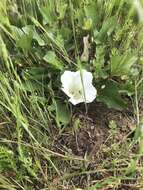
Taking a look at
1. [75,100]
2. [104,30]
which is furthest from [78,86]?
[104,30]

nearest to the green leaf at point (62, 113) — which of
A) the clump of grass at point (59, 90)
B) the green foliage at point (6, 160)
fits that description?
the clump of grass at point (59, 90)

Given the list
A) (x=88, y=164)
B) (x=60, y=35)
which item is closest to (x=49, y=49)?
(x=60, y=35)

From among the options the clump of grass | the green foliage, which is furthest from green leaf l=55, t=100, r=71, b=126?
the green foliage

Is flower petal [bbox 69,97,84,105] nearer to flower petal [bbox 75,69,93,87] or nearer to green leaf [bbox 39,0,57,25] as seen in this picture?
flower petal [bbox 75,69,93,87]

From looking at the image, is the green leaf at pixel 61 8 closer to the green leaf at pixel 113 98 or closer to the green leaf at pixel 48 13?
the green leaf at pixel 48 13

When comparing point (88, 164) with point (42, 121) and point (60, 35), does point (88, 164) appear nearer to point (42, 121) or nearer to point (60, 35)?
point (42, 121)

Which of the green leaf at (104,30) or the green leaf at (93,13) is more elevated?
the green leaf at (93,13)

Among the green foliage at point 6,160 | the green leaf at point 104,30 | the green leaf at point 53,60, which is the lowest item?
the green foliage at point 6,160

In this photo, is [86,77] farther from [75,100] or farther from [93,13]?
[93,13]
